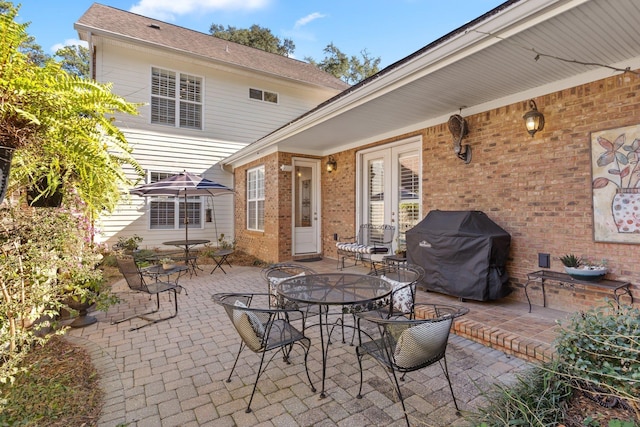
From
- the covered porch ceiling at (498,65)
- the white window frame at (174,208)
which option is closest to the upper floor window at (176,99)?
the white window frame at (174,208)

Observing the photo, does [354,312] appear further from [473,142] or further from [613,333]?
[473,142]

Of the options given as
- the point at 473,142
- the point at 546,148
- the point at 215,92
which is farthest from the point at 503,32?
the point at 215,92

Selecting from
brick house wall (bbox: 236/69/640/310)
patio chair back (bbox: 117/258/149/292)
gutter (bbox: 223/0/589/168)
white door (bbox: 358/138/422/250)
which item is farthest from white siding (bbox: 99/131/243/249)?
brick house wall (bbox: 236/69/640/310)

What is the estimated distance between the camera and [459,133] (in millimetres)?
4742

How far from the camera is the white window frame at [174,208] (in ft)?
30.1

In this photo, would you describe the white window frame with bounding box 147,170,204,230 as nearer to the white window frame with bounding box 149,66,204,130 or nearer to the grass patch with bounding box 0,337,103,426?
the white window frame with bounding box 149,66,204,130

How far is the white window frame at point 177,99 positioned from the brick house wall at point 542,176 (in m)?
7.21

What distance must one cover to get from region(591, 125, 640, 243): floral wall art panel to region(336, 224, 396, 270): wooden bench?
10.4 ft

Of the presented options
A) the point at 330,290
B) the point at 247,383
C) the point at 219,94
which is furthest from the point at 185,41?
the point at 247,383

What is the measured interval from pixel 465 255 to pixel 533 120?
1.83 m

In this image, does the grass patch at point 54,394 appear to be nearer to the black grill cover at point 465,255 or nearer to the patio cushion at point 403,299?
the patio cushion at point 403,299

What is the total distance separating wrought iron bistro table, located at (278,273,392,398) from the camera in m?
2.54

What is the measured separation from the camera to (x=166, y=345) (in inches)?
130

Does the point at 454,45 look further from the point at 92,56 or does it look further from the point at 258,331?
the point at 92,56
